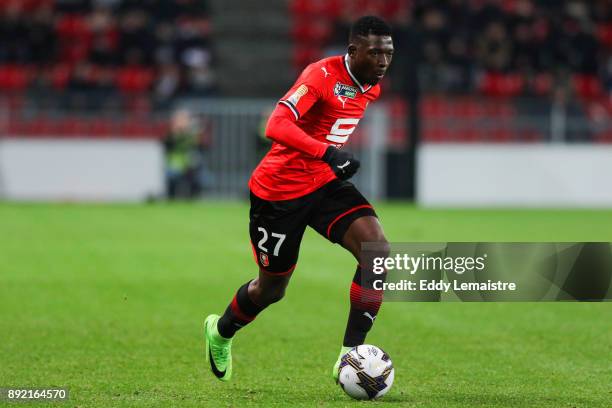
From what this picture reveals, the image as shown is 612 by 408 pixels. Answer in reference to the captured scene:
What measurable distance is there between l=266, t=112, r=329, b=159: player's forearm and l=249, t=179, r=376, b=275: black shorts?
525 millimetres

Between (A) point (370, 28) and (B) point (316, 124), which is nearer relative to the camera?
(A) point (370, 28)

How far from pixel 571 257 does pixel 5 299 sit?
6212 mm

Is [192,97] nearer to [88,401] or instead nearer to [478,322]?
[478,322]

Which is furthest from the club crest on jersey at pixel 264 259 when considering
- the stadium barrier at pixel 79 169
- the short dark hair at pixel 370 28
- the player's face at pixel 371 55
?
the stadium barrier at pixel 79 169

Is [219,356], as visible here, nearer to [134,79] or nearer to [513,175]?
[513,175]

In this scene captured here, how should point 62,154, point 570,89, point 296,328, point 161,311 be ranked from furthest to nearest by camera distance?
point 570,89, point 62,154, point 161,311, point 296,328

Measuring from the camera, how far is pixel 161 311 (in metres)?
10.2

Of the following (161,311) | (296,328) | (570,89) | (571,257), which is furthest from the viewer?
(570,89)

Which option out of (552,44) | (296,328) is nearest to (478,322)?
(296,328)

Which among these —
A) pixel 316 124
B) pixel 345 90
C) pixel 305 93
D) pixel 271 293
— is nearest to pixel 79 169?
pixel 271 293

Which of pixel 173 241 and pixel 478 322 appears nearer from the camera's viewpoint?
pixel 478 322

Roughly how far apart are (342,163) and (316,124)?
82 centimetres

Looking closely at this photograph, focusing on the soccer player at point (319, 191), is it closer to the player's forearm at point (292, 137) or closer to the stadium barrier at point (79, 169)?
the player's forearm at point (292, 137)

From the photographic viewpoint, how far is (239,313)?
714cm
